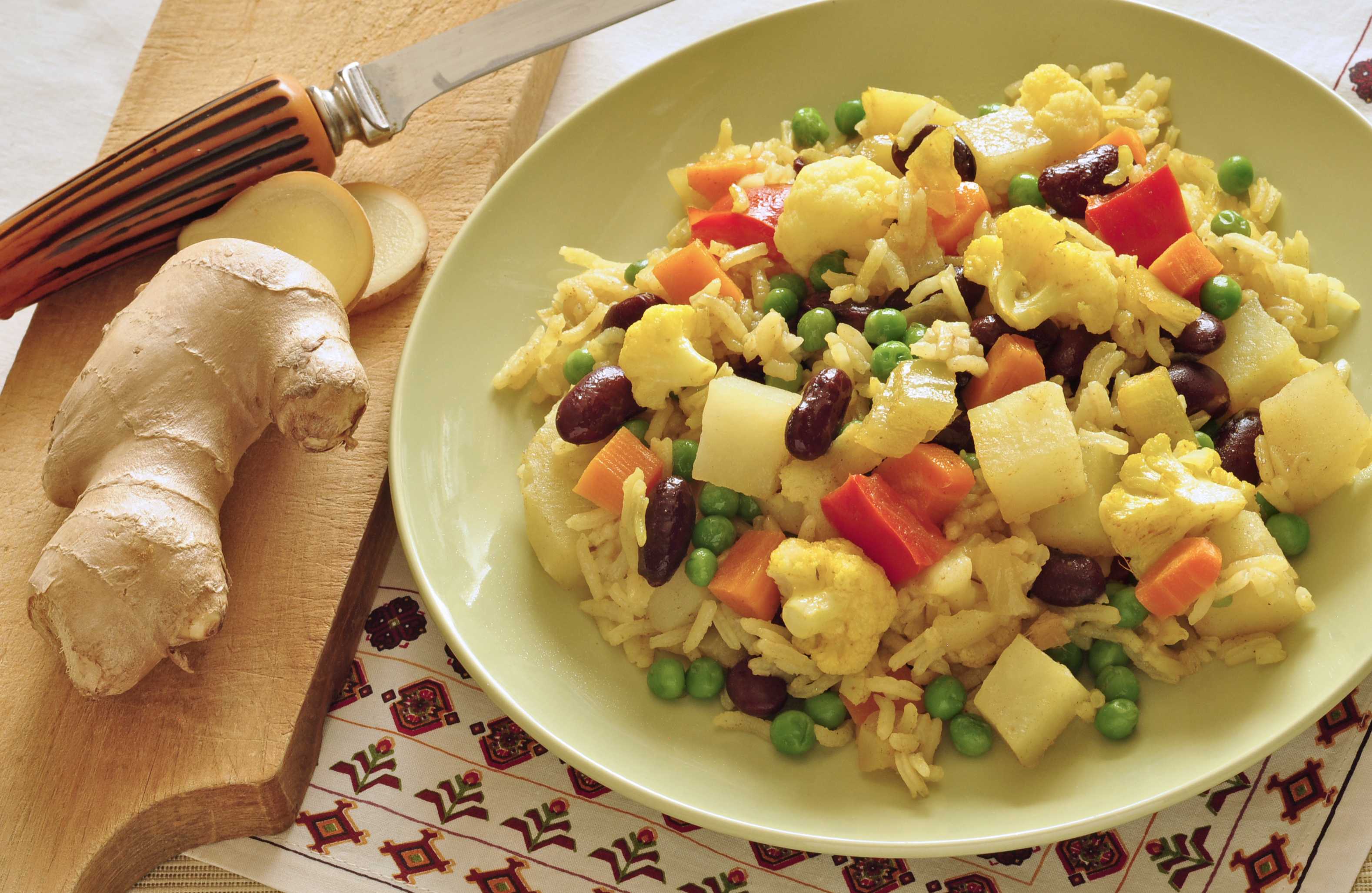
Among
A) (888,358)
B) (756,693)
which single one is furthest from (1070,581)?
(756,693)

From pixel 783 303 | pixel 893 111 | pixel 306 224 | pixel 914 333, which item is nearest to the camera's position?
pixel 914 333

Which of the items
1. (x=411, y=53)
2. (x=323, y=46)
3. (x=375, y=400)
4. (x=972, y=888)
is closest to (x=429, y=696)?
(x=375, y=400)

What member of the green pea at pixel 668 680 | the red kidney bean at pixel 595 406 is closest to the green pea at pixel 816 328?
the red kidney bean at pixel 595 406

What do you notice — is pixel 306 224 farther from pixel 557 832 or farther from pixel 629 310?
pixel 557 832

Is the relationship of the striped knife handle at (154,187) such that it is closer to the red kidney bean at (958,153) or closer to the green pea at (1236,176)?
the red kidney bean at (958,153)

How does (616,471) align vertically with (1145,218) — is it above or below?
below

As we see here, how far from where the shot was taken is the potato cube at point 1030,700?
2.64 metres

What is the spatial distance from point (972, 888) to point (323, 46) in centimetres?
393

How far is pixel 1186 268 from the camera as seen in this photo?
294cm

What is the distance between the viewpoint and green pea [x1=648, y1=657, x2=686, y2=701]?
2.92 meters

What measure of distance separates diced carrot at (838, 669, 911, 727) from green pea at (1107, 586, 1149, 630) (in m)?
0.55

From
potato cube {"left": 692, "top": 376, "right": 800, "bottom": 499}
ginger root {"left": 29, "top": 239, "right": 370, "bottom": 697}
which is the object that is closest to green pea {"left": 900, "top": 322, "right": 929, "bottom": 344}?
potato cube {"left": 692, "top": 376, "right": 800, "bottom": 499}

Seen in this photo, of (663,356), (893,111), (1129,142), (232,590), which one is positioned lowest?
(232,590)

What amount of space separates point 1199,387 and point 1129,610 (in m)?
0.64
